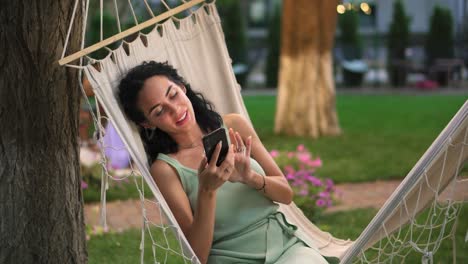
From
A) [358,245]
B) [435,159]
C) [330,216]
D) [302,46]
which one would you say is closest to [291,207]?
[358,245]

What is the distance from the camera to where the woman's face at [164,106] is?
2.23 meters

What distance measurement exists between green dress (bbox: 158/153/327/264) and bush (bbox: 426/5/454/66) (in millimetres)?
14643

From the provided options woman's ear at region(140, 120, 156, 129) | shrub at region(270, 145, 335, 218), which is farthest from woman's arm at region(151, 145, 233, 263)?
shrub at region(270, 145, 335, 218)

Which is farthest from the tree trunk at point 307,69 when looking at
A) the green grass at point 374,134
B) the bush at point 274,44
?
the bush at point 274,44

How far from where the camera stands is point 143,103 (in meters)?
2.23

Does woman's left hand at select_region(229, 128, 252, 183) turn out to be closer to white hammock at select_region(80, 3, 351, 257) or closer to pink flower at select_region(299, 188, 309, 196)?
white hammock at select_region(80, 3, 351, 257)

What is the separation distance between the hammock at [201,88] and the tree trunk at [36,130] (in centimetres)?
13

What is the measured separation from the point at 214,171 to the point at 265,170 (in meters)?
0.33

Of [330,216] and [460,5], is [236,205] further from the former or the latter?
[460,5]

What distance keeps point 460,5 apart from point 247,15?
5.01 metres

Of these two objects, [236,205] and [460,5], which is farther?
[460,5]

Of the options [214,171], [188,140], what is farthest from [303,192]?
[214,171]

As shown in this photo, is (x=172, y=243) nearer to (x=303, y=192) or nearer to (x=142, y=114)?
(x=303, y=192)

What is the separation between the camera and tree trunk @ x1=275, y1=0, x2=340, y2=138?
8367 mm
